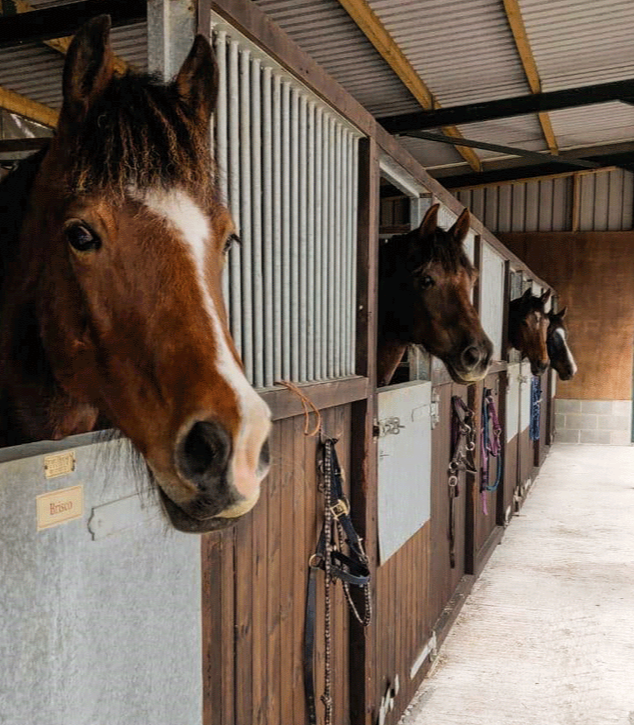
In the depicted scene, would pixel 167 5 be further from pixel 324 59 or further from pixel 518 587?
pixel 324 59

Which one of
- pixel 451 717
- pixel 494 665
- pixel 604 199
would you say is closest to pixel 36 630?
pixel 451 717

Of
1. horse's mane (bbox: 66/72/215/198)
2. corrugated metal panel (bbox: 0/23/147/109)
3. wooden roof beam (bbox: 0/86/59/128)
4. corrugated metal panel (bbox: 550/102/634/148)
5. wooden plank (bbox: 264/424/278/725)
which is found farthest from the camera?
corrugated metal panel (bbox: 550/102/634/148)

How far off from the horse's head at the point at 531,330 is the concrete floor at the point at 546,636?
1644mm

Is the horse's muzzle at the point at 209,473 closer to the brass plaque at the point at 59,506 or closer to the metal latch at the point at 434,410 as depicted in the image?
the brass plaque at the point at 59,506

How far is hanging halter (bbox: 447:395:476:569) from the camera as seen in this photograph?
359cm

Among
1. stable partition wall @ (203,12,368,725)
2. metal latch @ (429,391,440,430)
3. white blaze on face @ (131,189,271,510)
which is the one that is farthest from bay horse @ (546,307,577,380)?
white blaze on face @ (131,189,271,510)

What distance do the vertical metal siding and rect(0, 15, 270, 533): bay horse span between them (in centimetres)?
34

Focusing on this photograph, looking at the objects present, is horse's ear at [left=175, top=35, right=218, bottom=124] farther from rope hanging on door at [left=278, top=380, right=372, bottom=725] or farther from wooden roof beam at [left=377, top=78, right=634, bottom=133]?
wooden roof beam at [left=377, top=78, right=634, bottom=133]

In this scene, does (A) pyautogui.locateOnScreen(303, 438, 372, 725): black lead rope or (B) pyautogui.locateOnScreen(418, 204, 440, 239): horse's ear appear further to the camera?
(B) pyautogui.locateOnScreen(418, 204, 440, 239): horse's ear

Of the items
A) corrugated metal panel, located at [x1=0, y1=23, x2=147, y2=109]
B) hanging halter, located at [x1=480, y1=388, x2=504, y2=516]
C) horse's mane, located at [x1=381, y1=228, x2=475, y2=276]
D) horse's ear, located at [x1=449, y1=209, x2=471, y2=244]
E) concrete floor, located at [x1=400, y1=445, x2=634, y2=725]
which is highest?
corrugated metal panel, located at [x1=0, y1=23, x2=147, y2=109]

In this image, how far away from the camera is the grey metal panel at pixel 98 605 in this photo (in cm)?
92

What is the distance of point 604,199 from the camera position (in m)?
11.3

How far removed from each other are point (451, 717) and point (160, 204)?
8.55 ft

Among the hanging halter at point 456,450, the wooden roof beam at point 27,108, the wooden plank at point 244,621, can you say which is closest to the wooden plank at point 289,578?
the wooden plank at point 244,621
